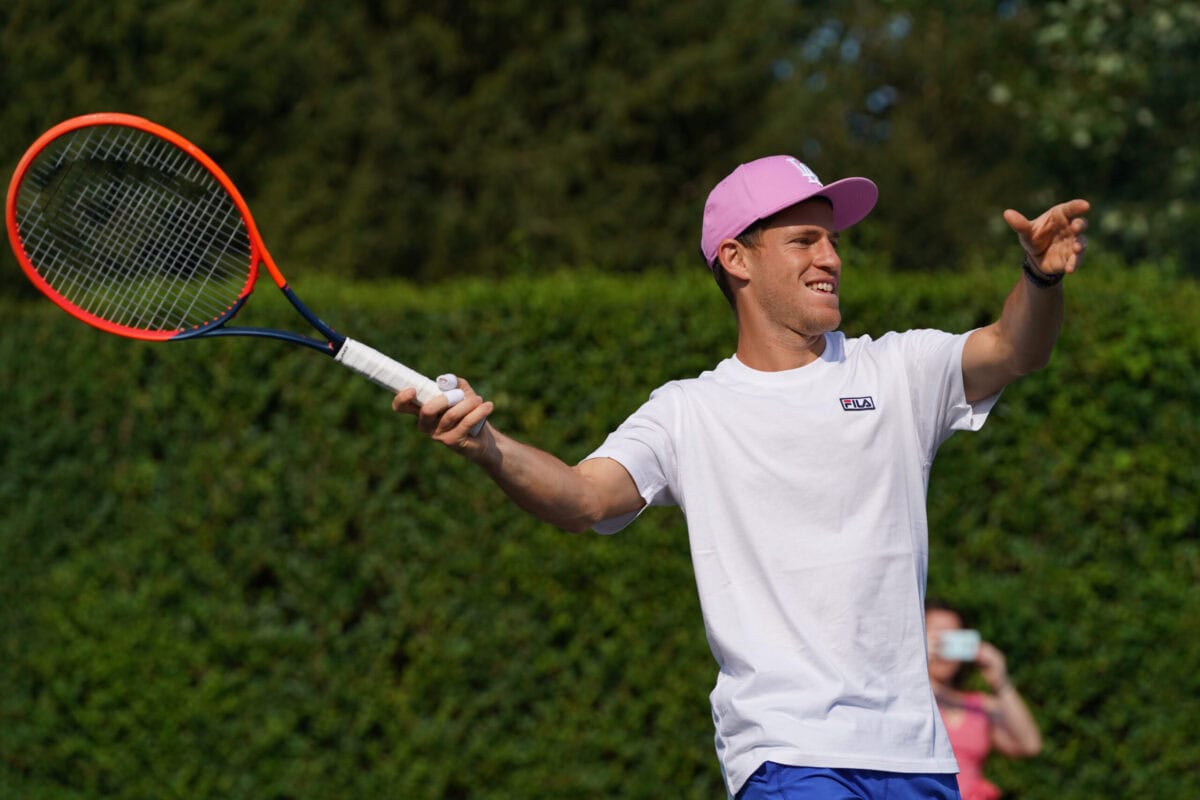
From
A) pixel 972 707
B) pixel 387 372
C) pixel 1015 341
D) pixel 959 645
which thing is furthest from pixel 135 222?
pixel 972 707

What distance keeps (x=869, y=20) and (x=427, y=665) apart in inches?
680

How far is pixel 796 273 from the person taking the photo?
12.3ft

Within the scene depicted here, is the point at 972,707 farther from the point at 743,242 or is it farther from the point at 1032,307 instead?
the point at 1032,307

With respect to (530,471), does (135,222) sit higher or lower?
higher

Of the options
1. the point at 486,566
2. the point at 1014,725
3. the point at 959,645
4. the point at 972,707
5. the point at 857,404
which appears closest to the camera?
the point at 857,404

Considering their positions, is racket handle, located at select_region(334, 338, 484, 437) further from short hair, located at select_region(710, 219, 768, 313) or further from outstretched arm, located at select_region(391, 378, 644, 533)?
short hair, located at select_region(710, 219, 768, 313)

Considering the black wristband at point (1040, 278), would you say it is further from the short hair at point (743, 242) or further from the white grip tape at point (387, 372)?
the white grip tape at point (387, 372)

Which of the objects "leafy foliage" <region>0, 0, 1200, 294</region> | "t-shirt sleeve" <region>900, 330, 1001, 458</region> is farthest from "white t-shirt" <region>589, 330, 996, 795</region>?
"leafy foliage" <region>0, 0, 1200, 294</region>

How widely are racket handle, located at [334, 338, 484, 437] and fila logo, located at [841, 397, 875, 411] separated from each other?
32.0 inches

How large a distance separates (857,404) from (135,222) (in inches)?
101

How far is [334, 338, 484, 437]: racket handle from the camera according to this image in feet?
10.8

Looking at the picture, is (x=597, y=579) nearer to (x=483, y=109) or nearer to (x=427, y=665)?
(x=427, y=665)

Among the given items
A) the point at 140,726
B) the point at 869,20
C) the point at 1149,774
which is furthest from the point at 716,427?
the point at 869,20

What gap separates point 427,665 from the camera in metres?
7.43
